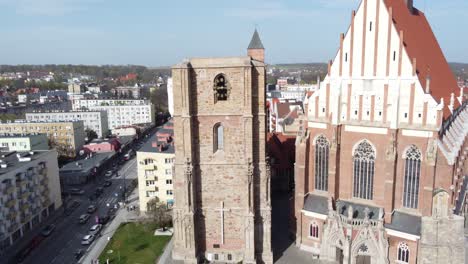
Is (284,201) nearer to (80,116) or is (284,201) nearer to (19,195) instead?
Result: (19,195)

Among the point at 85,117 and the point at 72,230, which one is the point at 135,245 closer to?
the point at 72,230

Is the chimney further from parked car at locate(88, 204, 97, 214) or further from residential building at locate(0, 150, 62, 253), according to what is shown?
residential building at locate(0, 150, 62, 253)

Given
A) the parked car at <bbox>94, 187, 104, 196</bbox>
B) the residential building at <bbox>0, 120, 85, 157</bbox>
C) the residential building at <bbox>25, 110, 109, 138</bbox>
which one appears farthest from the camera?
the residential building at <bbox>25, 110, 109, 138</bbox>

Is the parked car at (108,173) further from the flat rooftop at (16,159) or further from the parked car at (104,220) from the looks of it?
the parked car at (104,220)

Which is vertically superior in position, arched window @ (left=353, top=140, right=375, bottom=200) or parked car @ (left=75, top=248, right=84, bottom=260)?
arched window @ (left=353, top=140, right=375, bottom=200)

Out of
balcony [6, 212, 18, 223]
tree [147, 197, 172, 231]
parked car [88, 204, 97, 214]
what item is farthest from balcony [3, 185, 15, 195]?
tree [147, 197, 172, 231]

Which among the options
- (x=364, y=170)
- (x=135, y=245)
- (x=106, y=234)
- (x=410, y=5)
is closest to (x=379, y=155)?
(x=364, y=170)
